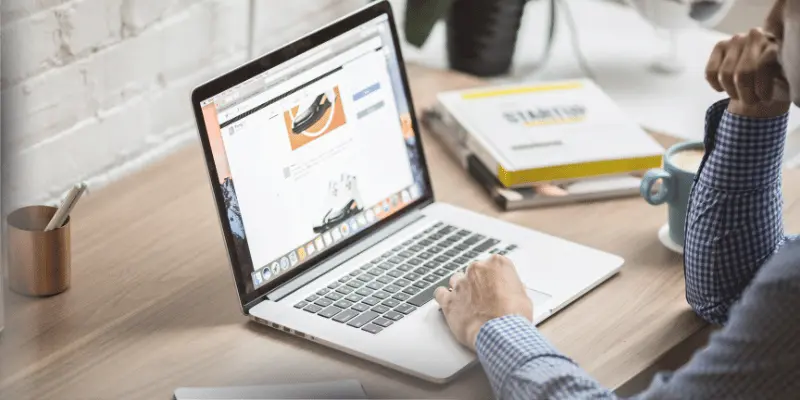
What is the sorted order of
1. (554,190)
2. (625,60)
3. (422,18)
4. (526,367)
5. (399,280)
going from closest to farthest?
(526,367)
(399,280)
(554,190)
(422,18)
(625,60)

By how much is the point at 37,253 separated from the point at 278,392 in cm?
37

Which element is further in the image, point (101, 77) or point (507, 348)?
point (101, 77)

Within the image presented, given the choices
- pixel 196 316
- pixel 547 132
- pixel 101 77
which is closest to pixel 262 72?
pixel 196 316

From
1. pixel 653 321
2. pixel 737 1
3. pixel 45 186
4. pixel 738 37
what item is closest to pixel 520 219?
pixel 653 321

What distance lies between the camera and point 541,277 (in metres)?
1.38

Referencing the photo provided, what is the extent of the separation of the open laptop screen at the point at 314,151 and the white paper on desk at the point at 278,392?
17cm

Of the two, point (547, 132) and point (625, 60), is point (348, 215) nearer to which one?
point (547, 132)

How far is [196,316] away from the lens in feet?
4.34

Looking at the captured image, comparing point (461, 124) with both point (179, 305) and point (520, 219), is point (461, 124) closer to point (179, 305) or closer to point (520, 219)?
point (520, 219)

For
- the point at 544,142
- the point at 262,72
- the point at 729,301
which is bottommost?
the point at 729,301

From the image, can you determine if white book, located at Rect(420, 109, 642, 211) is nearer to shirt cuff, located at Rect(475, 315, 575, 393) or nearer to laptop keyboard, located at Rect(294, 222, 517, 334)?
laptop keyboard, located at Rect(294, 222, 517, 334)

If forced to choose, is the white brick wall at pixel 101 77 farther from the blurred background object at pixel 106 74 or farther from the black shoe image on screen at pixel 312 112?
the black shoe image on screen at pixel 312 112

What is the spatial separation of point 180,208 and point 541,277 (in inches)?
20.8

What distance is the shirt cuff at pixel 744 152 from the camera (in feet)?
4.23
